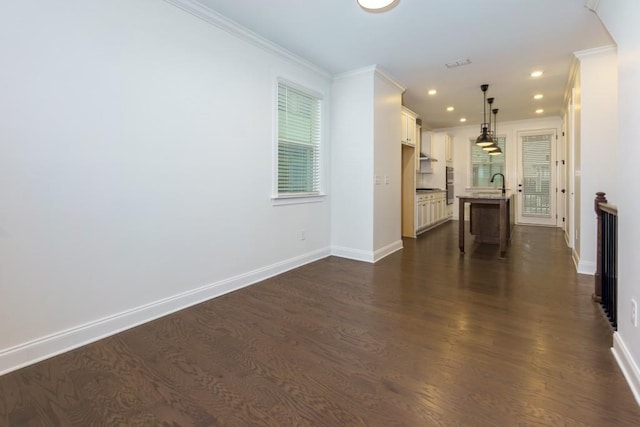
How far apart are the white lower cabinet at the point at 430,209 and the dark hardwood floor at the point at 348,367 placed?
136 inches

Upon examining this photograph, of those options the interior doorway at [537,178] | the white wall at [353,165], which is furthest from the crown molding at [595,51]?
the interior doorway at [537,178]

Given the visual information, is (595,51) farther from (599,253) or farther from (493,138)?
(493,138)

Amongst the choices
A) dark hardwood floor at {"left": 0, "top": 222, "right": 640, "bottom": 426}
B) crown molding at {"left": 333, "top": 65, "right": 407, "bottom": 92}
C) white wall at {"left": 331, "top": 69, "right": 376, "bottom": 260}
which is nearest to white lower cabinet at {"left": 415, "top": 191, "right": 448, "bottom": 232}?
white wall at {"left": 331, "top": 69, "right": 376, "bottom": 260}

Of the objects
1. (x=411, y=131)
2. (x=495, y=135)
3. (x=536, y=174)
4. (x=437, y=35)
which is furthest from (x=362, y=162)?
(x=536, y=174)

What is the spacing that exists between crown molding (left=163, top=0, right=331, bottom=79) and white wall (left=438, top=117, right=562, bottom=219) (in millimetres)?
6141

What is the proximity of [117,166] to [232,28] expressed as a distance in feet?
5.85

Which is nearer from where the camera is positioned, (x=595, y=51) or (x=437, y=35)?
(x=437, y=35)

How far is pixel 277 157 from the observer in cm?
367

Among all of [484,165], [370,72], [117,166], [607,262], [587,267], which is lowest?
[587,267]

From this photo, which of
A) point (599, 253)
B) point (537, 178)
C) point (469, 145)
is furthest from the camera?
point (469, 145)

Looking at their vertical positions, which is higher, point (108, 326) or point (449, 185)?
point (449, 185)

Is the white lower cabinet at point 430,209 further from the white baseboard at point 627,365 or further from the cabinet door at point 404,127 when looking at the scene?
the white baseboard at point 627,365

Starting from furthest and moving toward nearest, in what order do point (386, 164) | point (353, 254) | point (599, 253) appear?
point (386, 164), point (353, 254), point (599, 253)

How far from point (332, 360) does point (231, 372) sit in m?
0.60
